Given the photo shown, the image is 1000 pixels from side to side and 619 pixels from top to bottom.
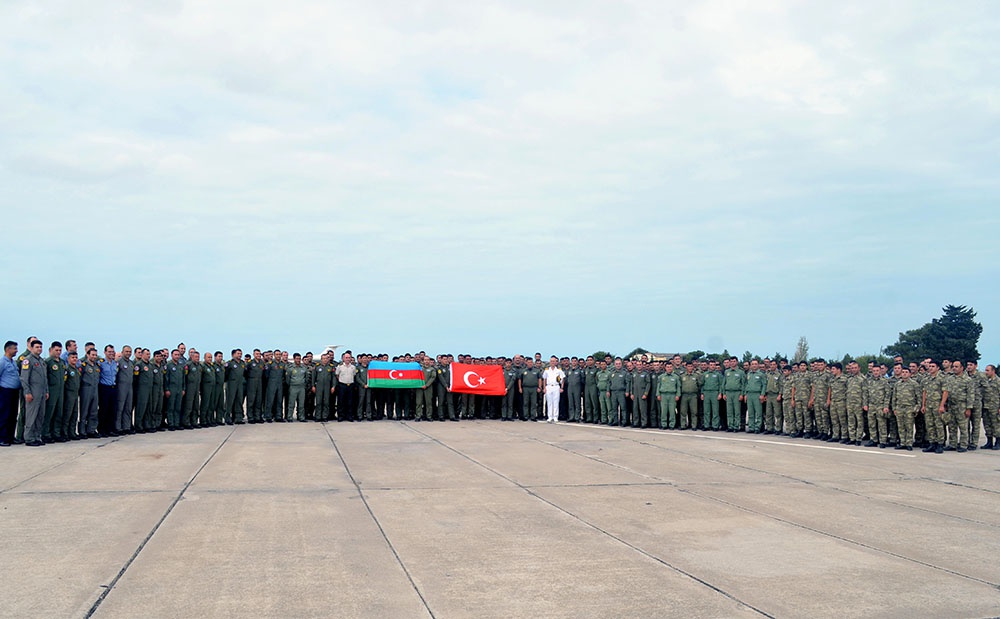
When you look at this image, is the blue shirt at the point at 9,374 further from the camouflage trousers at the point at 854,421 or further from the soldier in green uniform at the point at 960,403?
the soldier in green uniform at the point at 960,403

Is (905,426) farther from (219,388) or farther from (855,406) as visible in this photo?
(219,388)

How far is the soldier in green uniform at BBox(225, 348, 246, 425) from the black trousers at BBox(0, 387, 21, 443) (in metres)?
5.32

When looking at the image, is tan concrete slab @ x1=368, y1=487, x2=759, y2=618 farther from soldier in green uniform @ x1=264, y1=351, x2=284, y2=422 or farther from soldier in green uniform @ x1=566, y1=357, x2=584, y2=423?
soldier in green uniform @ x1=566, y1=357, x2=584, y2=423

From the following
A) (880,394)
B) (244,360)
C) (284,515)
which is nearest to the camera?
(284,515)

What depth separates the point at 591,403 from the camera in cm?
2072

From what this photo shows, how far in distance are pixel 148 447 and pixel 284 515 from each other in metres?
6.61

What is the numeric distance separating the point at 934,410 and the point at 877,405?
95 centimetres

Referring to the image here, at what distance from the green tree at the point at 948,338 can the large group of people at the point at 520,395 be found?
3111cm

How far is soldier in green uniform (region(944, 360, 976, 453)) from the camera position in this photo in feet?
48.6

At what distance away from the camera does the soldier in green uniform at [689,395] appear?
1881cm

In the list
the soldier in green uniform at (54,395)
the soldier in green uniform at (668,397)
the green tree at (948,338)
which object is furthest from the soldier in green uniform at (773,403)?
the green tree at (948,338)

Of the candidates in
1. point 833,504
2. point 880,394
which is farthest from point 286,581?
point 880,394

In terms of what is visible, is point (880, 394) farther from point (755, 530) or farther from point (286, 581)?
point (286, 581)

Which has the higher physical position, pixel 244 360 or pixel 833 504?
pixel 244 360
